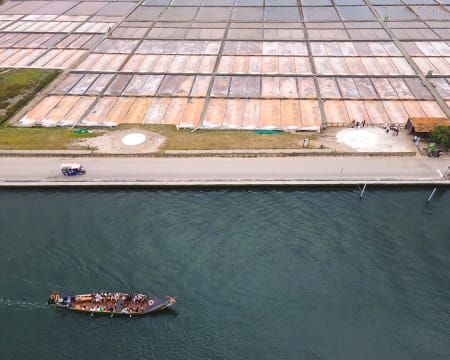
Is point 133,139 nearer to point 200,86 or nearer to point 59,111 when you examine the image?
point 59,111

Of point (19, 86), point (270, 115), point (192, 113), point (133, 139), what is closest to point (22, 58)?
point (19, 86)

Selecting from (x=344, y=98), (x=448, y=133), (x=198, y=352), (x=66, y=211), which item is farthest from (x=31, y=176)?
(x=448, y=133)

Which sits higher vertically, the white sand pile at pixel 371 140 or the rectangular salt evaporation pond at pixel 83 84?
the rectangular salt evaporation pond at pixel 83 84

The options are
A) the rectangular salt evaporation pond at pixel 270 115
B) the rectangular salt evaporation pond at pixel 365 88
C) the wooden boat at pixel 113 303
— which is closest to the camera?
the wooden boat at pixel 113 303

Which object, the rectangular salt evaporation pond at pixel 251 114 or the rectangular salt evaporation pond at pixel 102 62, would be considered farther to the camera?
the rectangular salt evaporation pond at pixel 102 62

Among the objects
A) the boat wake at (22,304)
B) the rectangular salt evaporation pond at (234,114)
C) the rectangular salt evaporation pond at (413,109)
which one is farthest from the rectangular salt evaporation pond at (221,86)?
the boat wake at (22,304)

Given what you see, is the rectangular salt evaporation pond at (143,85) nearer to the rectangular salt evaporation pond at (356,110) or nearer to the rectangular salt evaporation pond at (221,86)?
the rectangular salt evaporation pond at (221,86)

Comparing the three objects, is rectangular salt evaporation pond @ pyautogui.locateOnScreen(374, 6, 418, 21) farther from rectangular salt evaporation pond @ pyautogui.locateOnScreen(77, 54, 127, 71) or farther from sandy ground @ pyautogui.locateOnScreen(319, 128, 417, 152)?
rectangular salt evaporation pond @ pyautogui.locateOnScreen(77, 54, 127, 71)
